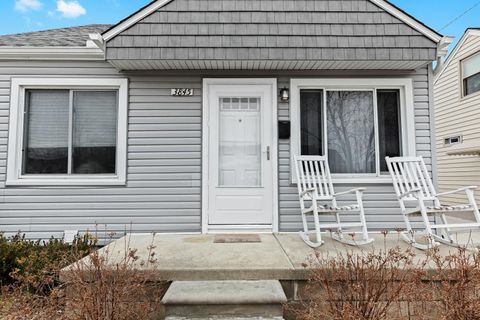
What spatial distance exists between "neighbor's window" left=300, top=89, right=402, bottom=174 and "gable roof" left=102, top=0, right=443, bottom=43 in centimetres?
83

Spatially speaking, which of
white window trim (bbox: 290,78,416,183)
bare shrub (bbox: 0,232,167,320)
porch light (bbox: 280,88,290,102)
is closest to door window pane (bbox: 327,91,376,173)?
white window trim (bbox: 290,78,416,183)

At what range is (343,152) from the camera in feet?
14.9

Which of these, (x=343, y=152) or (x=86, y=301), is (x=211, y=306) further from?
(x=343, y=152)

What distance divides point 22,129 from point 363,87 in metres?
4.72

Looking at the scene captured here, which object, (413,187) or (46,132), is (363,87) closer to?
(413,187)

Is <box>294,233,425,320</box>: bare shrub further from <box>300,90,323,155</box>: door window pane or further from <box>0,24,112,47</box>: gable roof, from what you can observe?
<box>0,24,112,47</box>: gable roof

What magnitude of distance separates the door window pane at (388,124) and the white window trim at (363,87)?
7 centimetres

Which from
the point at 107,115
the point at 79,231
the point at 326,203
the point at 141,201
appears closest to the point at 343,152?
the point at 326,203

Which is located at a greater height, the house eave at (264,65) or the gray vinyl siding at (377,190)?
the house eave at (264,65)

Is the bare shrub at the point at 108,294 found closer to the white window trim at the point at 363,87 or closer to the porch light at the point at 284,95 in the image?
the white window trim at the point at 363,87

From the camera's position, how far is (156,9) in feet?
13.2

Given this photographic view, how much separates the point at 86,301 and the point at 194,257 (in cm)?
112

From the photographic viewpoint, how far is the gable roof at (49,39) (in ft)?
14.8

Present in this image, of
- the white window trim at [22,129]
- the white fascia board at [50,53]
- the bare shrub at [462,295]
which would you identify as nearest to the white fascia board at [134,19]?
the white fascia board at [50,53]
